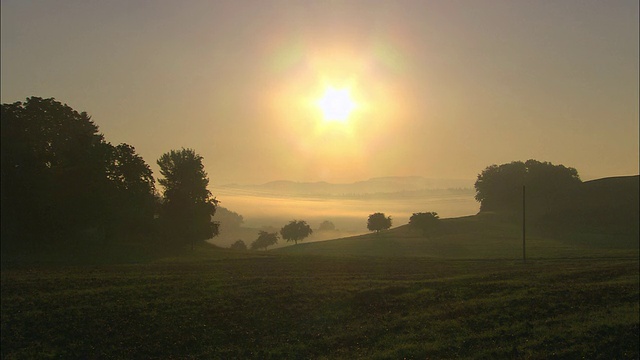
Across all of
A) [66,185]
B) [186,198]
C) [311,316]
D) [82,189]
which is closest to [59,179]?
[66,185]

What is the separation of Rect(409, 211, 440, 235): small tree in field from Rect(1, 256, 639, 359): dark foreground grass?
81.7 meters

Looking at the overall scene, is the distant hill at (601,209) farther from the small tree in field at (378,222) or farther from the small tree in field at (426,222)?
the small tree in field at (378,222)

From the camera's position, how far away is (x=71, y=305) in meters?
27.6

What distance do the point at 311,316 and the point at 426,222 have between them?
3900 inches

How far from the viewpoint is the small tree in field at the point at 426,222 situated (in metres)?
122

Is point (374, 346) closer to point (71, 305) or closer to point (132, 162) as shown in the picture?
point (71, 305)

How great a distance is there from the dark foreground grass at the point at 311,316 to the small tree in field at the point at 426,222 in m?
81.7

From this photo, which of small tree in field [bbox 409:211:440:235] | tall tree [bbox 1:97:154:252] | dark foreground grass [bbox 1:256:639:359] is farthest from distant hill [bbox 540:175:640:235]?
tall tree [bbox 1:97:154:252]

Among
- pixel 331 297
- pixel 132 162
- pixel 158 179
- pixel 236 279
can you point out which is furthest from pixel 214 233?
pixel 331 297

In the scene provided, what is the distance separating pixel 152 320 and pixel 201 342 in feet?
14.9

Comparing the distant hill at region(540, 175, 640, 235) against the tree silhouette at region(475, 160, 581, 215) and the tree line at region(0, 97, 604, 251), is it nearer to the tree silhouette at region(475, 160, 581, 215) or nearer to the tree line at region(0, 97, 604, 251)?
the tree silhouette at region(475, 160, 581, 215)

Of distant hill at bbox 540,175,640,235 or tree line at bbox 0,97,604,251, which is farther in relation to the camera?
distant hill at bbox 540,175,640,235

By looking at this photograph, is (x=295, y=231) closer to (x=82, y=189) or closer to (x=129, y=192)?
(x=129, y=192)

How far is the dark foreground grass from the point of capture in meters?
22.0
